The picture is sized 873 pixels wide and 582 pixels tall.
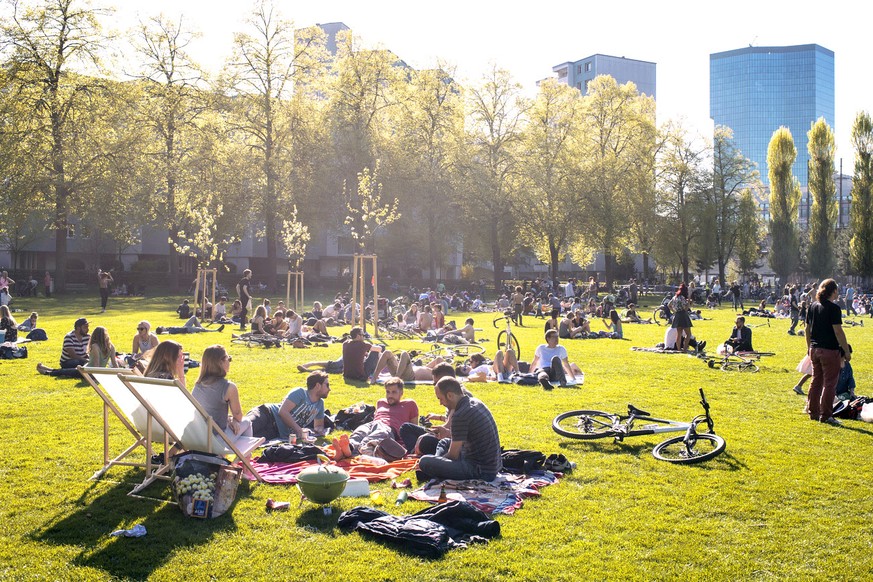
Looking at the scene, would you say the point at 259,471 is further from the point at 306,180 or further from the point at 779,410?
the point at 306,180

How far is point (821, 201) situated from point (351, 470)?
215 ft

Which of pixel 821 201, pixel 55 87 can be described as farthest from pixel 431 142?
pixel 821 201

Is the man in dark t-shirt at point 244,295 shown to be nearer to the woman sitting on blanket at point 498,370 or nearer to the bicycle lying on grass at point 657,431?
the woman sitting on blanket at point 498,370

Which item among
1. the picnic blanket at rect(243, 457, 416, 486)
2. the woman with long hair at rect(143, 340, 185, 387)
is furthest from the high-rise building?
the woman with long hair at rect(143, 340, 185, 387)

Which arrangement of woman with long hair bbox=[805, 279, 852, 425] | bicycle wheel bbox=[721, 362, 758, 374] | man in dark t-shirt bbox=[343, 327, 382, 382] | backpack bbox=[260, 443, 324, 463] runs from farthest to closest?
bicycle wheel bbox=[721, 362, 758, 374] → man in dark t-shirt bbox=[343, 327, 382, 382] → woman with long hair bbox=[805, 279, 852, 425] → backpack bbox=[260, 443, 324, 463]

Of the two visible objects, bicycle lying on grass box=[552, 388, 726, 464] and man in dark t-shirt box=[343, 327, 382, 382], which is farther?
man in dark t-shirt box=[343, 327, 382, 382]

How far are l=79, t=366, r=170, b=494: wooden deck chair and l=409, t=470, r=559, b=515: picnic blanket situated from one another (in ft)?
8.31

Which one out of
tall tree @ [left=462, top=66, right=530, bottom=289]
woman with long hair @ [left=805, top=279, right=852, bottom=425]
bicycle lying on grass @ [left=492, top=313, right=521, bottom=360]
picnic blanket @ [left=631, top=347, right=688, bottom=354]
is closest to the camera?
woman with long hair @ [left=805, top=279, right=852, bottom=425]

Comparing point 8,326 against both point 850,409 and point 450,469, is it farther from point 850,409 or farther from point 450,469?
point 850,409

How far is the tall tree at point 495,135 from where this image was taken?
51.8m

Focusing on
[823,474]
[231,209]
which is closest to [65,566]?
[823,474]

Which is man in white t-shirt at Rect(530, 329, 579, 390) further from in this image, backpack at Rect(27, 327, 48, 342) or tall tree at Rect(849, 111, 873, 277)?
tall tree at Rect(849, 111, 873, 277)

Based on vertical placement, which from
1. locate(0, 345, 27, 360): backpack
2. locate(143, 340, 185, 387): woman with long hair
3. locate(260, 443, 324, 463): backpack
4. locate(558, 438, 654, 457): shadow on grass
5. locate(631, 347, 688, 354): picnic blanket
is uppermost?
locate(143, 340, 185, 387): woman with long hair

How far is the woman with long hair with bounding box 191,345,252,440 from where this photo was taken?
7.90 meters
